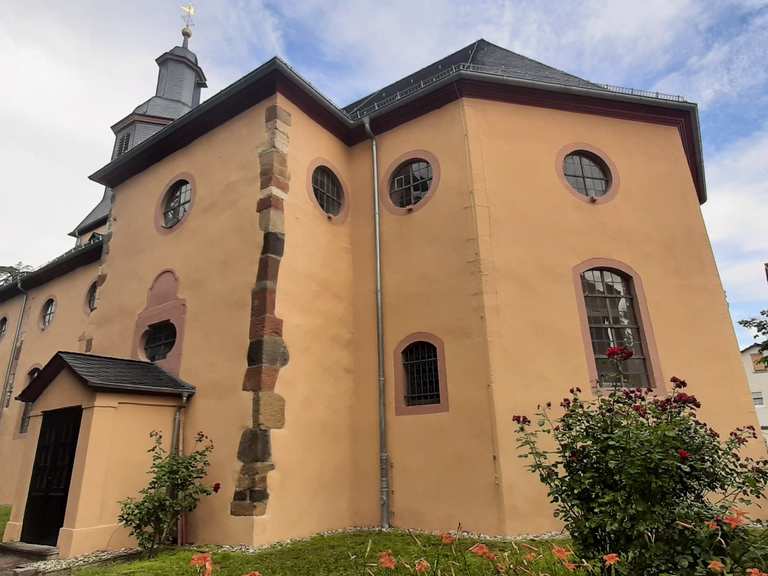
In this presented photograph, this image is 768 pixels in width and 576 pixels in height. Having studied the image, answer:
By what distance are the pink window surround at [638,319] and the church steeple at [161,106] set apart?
626 inches

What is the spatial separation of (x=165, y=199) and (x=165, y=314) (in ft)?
8.15

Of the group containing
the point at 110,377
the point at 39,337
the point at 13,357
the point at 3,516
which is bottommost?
the point at 3,516

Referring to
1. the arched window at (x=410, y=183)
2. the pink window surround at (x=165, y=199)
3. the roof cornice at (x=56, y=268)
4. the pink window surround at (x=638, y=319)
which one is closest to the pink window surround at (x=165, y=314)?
the pink window surround at (x=165, y=199)

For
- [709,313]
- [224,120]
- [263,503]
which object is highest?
[224,120]

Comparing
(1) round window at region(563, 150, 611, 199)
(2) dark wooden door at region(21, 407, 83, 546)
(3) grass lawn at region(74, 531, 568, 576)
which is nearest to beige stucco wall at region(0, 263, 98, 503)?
(2) dark wooden door at region(21, 407, 83, 546)

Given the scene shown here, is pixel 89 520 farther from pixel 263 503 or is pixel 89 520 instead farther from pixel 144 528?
pixel 263 503

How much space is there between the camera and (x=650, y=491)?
3.37m

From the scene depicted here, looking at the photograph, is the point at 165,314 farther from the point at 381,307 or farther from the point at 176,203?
the point at 381,307

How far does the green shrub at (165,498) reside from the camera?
→ 20.0 feet

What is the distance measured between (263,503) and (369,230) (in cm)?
472

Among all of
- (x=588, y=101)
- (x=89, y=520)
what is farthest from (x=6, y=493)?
(x=588, y=101)

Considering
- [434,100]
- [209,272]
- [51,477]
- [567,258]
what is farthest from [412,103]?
[51,477]

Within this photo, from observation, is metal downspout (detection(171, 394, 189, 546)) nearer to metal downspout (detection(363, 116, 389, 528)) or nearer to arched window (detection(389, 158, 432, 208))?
metal downspout (detection(363, 116, 389, 528))

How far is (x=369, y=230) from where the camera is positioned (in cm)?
898
